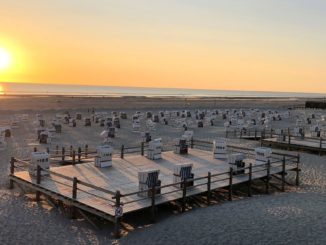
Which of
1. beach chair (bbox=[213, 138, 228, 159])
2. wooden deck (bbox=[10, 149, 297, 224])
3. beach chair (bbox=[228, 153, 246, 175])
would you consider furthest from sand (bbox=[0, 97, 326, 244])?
beach chair (bbox=[213, 138, 228, 159])

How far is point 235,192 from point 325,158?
10019mm

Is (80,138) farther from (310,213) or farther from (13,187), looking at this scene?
(310,213)

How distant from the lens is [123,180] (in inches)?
→ 662

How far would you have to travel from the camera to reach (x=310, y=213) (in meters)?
14.3

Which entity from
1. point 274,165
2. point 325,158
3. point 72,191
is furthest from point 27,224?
point 325,158

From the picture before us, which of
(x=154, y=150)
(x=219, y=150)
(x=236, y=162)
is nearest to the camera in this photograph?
(x=236, y=162)

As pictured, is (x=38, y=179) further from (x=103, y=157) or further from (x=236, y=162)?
(x=236, y=162)

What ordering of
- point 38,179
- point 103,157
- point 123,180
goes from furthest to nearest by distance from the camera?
point 103,157
point 123,180
point 38,179

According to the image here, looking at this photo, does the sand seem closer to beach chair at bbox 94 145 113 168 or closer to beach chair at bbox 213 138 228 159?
beach chair at bbox 94 145 113 168

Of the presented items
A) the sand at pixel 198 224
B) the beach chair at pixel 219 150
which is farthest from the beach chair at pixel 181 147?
the sand at pixel 198 224

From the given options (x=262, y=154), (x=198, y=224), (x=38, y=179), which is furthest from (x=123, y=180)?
(x=262, y=154)

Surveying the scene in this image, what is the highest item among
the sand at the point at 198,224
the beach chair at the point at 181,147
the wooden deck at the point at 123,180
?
the beach chair at the point at 181,147

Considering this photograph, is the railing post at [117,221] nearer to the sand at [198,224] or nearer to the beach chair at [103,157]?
the sand at [198,224]

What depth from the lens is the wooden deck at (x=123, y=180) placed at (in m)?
13.8
